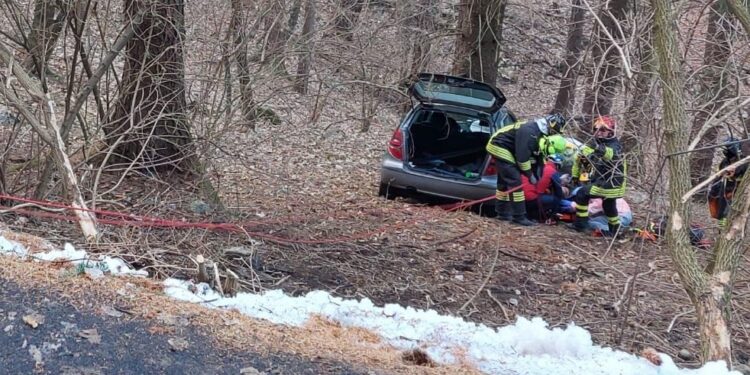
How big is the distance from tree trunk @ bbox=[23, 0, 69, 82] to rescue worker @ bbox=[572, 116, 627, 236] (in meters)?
4.85

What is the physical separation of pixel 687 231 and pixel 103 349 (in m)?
3.00

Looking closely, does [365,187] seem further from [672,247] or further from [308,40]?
[672,247]

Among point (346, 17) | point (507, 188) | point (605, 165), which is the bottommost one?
point (507, 188)

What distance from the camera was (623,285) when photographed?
6152 mm

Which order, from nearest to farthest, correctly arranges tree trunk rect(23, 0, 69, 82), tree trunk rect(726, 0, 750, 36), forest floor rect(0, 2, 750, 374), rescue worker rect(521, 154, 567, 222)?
tree trunk rect(726, 0, 750, 36) < forest floor rect(0, 2, 750, 374) < tree trunk rect(23, 0, 69, 82) < rescue worker rect(521, 154, 567, 222)

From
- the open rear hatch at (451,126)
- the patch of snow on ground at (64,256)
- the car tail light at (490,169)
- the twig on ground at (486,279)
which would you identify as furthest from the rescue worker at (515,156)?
the patch of snow on ground at (64,256)

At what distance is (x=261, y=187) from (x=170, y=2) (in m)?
2.83

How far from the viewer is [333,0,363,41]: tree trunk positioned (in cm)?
881

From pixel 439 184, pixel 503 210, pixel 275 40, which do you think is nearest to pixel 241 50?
pixel 275 40

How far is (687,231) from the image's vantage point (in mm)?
3934

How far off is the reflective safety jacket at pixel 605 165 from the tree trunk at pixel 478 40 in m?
3.50

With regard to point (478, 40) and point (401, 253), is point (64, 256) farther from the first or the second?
point (478, 40)

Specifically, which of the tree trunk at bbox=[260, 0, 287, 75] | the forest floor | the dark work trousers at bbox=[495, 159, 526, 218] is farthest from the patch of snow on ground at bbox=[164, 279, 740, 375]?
the dark work trousers at bbox=[495, 159, 526, 218]

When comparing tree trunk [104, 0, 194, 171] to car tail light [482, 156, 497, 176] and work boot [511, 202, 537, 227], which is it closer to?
car tail light [482, 156, 497, 176]
